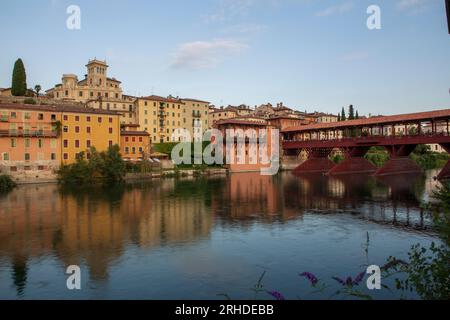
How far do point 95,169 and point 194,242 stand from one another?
38621 millimetres

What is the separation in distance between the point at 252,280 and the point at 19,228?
16658 millimetres

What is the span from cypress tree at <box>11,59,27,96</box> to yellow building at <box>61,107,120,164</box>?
107 feet

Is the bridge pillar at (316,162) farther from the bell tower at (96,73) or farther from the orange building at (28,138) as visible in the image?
the bell tower at (96,73)

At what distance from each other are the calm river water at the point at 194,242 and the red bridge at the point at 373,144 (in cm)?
2503

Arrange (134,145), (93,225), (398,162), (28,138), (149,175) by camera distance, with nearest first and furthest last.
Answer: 1. (93,225)
2. (28,138)
3. (149,175)
4. (398,162)
5. (134,145)

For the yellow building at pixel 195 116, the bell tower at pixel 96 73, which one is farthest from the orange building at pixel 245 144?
the bell tower at pixel 96 73

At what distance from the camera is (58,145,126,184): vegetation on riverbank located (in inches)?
2092

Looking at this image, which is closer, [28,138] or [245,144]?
[28,138]

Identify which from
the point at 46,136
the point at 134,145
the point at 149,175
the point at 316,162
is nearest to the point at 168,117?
the point at 134,145

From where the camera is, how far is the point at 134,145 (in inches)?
2660

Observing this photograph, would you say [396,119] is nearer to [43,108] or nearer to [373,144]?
[373,144]

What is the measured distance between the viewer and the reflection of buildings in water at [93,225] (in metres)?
17.4

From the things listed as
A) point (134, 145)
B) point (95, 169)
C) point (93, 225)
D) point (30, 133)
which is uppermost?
point (30, 133)
